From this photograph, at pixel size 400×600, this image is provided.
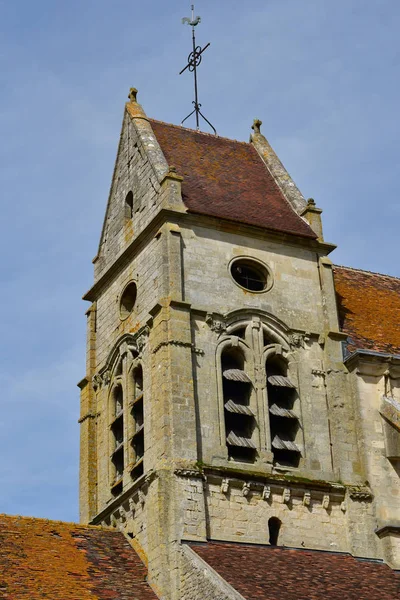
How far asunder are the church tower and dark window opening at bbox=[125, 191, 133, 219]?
0.28 ft

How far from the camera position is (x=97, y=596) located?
77.7 ft

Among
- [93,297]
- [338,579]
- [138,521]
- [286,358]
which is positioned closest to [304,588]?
[338,579]

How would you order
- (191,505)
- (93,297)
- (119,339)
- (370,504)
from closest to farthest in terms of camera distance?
(191,505) < (370,504) < (119,339) < (93,297)

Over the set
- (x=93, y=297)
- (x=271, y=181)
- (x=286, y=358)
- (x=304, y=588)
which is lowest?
(x=304, y=588)

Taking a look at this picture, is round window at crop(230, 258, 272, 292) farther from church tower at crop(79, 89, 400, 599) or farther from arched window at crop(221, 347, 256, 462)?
arched window at crop(221, 347, 256, 462)

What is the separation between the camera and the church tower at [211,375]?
2642cm

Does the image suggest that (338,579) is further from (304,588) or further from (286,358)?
(286,358)

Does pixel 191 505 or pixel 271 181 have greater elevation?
pixel 271 181

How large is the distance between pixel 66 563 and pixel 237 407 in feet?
17.8

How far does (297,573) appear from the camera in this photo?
24.6 meters

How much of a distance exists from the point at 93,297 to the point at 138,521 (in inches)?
302

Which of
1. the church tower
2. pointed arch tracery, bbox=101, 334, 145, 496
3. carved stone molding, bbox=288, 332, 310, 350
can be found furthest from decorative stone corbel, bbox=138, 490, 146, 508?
carved stone molding, bbox=288, 332, 310, 350

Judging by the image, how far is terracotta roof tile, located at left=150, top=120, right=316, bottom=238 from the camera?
1208 inches

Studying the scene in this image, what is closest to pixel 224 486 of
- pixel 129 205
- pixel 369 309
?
pixel 369 309
